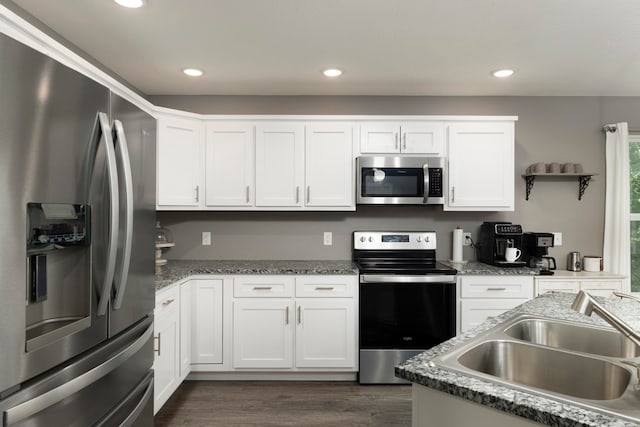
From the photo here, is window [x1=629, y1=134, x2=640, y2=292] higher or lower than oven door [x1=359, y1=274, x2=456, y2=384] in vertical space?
higher

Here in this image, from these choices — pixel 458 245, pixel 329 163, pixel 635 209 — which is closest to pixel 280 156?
pixel 329 163

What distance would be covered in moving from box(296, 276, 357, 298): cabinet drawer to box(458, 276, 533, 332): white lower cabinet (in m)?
0.89

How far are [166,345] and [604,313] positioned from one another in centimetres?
230

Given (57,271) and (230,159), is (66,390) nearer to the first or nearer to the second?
(57,271)

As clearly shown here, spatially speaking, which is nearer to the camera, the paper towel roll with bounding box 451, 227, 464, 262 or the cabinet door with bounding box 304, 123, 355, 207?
the cabinet door with bounding box 304, 123, 355, 207

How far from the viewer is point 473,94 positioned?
3.43 metres

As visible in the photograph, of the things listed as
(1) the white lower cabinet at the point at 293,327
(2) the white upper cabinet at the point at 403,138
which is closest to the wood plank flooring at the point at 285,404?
(1) the white lower cabinet at the point at 293,327

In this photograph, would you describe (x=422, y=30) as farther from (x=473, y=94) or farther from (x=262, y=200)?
(x=262, y=200)

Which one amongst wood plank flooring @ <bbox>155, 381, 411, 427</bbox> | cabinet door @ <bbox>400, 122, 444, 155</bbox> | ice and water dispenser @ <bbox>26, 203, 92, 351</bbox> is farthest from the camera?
cabinet door @ <bbox>400, 122, 444, 155</bbox>

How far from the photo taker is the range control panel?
3.37m

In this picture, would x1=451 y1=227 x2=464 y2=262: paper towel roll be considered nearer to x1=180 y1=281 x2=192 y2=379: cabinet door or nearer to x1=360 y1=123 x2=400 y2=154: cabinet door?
x1=360 y1=123 x2=400 y2=154: cabinet door

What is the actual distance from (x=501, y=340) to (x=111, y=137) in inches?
59.6

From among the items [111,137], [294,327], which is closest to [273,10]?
[111,137]

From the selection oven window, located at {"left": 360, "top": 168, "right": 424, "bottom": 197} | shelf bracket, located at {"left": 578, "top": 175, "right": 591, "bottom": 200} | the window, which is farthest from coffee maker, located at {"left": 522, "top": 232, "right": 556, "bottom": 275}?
oven window, located at {"left": 360, "top": 168, "right": 424, "bottom": 197}
